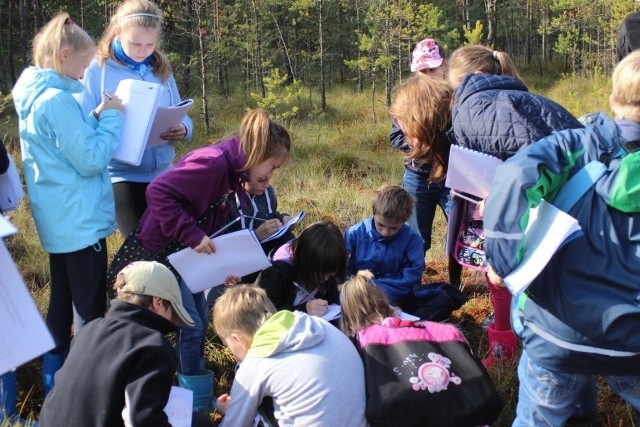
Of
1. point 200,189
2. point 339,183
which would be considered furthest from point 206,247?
point 339,183

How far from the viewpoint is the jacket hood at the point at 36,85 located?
115 inches

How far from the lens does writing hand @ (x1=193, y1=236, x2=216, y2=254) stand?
3135mm

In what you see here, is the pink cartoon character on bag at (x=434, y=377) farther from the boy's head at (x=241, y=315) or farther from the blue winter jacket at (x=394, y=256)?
the blue winter jacket at (x=394, y=256)

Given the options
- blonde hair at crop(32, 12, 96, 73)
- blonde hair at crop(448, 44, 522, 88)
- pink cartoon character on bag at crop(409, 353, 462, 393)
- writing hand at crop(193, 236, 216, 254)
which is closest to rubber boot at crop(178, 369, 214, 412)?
writing hand at crop(193, 236, 216, 254)

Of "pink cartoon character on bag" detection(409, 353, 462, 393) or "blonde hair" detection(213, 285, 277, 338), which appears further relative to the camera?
"blonde hair" detection(213, 285, 277, 338)

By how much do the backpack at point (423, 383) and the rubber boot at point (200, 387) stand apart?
0.99 metres

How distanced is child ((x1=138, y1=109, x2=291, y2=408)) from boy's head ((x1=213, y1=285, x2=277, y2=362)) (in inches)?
19.2

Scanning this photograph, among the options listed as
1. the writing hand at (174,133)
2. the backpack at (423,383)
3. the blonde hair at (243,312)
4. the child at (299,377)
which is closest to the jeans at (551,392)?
the backpack at (423,383)

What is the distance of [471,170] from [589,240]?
3.34 feet

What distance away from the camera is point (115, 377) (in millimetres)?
2189

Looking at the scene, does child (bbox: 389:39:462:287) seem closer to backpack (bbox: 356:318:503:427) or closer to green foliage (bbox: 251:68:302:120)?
backpack (bbox: 356:318:503:427)

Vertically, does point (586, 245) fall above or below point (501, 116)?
below

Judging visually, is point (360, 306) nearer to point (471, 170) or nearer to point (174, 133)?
point (471, 170)

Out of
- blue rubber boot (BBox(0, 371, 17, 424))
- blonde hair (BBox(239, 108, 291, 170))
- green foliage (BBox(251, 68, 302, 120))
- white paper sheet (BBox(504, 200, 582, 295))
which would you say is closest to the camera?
white paper sheet (BBox(504, 200, 582, 295))
